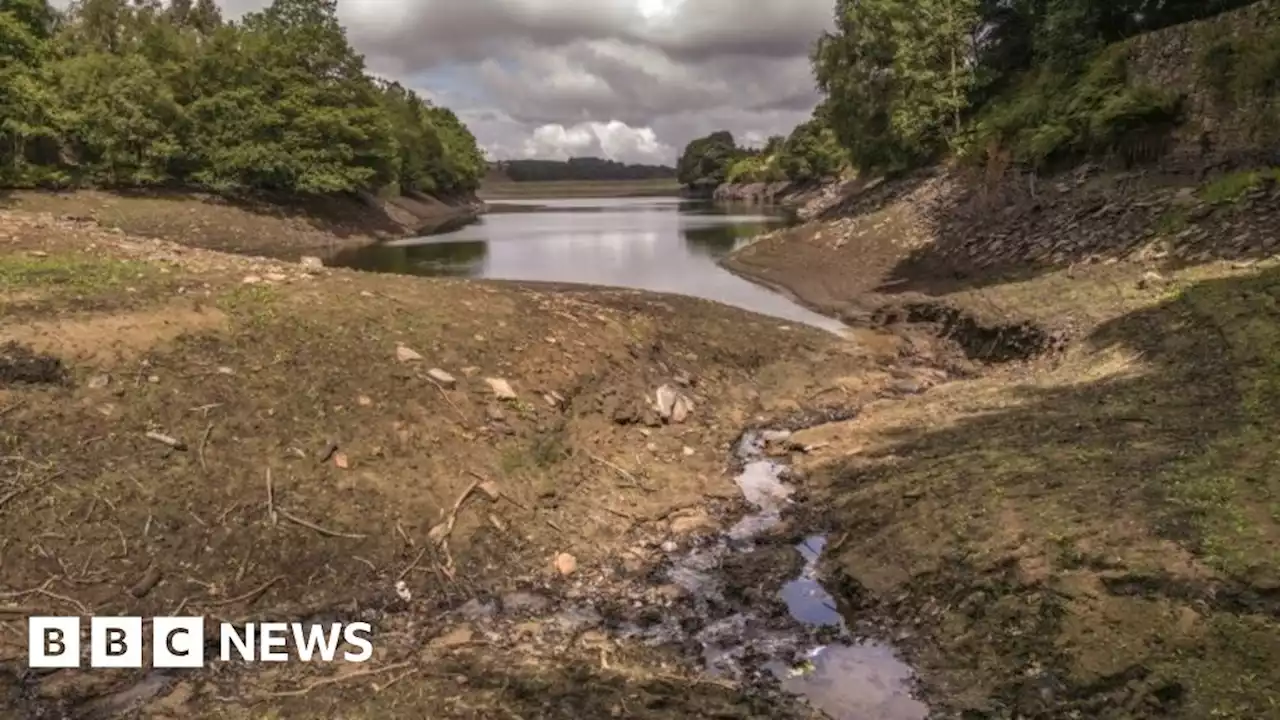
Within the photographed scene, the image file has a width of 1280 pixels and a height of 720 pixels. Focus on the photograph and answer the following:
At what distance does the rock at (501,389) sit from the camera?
472 inches

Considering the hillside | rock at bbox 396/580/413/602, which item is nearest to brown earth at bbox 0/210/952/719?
rock at bbox 396/580/413/602

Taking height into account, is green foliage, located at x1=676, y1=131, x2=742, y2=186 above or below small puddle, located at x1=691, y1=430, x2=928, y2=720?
above

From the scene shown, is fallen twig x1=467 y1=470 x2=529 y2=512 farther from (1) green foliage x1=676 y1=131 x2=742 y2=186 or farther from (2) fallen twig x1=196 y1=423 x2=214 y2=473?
(1) green foliage x1=676 y1=131 x2=742 y2=186

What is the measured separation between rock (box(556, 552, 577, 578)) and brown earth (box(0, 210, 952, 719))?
3.1 inches

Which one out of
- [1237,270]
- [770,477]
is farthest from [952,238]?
[770,477]

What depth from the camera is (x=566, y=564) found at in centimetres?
919

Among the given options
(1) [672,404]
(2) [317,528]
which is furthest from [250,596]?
(1) [672,404]

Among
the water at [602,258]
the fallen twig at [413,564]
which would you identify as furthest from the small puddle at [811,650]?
the water at [602,258]

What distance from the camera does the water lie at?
32.0 metres

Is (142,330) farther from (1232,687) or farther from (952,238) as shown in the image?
(952,238)

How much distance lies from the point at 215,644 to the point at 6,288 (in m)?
7.76

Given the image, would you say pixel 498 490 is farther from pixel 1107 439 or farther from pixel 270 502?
pixel 1107 439

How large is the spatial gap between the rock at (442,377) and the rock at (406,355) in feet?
1.14

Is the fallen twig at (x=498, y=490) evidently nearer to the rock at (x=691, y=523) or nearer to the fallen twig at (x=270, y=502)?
the rock at (x=691, y=523)
